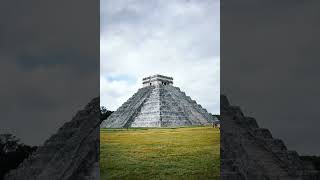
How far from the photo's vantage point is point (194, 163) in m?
10.0

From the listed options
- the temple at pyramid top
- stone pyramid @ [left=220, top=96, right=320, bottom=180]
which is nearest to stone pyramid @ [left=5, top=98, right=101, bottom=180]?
the temple at pyramid top

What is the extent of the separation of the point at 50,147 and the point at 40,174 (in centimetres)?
344

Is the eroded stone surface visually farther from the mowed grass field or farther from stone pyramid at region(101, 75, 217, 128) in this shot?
the mowed grass field

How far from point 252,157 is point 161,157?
11.3 ft

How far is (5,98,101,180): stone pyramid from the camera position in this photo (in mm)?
11297

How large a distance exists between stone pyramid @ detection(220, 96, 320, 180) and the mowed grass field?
616mm

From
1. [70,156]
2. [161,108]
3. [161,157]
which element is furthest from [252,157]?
[161,108]

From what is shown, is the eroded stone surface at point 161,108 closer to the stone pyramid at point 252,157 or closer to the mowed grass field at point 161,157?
the stone pyramid at point 252,157

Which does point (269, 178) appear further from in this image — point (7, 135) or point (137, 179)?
point (7, 135)

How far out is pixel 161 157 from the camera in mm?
9977

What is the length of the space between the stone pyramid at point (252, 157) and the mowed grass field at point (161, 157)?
0.62 metres

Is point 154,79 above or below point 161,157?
above

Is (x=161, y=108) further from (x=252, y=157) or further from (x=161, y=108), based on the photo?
(x=252, y=157)

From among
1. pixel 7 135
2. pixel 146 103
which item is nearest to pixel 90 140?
pixel 146 103
